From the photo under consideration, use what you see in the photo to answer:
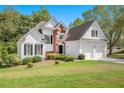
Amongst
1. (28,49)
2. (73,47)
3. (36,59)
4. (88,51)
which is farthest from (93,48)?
(28,49)

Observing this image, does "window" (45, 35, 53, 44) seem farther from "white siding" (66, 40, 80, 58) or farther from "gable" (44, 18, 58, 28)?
"white siding" (66, 40, 80, 58)

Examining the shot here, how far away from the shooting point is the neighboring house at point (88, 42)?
1038 inches

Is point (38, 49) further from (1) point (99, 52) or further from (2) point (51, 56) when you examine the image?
(1) point (99, 52)


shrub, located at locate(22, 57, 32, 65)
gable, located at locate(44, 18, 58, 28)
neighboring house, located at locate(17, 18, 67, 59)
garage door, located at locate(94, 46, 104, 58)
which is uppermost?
gable, located at locate(44, 18, 58, 28)

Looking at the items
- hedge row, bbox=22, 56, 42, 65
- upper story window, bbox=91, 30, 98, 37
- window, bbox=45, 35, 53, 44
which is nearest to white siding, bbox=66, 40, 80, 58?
window, bbox=45, 35, 53, 44

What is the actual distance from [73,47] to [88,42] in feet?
7.82

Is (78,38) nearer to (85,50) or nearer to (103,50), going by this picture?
(85,50)

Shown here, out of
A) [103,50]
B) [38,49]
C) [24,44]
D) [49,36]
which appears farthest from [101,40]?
[24,44]

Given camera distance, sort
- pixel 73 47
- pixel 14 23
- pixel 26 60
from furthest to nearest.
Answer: pixel 14 23, pixel 73 47, pixel 26 60

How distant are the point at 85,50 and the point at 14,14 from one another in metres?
17.5

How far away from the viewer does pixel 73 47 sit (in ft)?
89.1

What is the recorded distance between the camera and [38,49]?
79.6 feet

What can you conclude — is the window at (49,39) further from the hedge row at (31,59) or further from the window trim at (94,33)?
the window trim at (94,33)

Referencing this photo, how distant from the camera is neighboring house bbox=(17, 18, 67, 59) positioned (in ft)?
75.6
